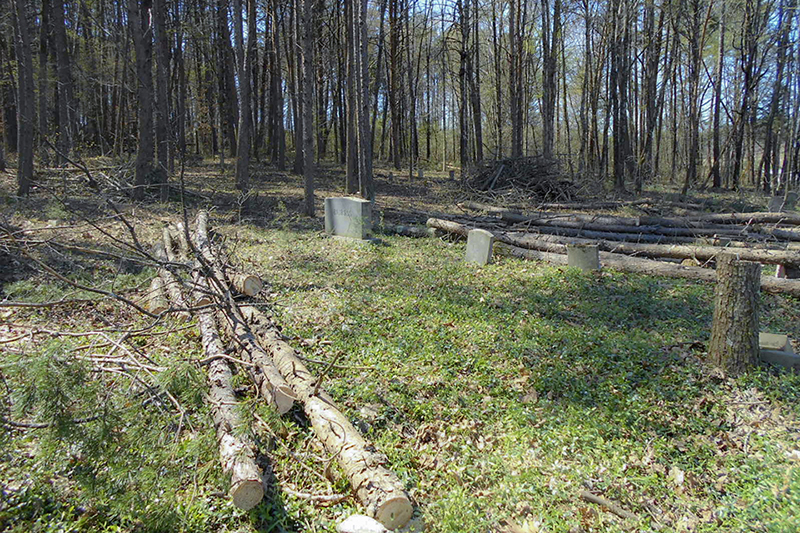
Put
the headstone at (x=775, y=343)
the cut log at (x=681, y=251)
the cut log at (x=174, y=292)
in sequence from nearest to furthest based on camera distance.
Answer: the headstone at (x=775, y=343), the cut log at (x=174, y=292), the cut log at (x=681, y=251)

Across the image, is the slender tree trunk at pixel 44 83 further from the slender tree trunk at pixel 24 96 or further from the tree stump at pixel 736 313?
the tree stump at pixel 736 313

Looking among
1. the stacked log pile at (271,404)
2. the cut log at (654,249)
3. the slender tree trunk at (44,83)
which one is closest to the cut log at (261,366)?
the stacked log pile at (271,404)

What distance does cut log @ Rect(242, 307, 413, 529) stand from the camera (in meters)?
2.91

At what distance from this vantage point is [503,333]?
18.7 feet

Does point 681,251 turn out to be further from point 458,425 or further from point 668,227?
point 458,425

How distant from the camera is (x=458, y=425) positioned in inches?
160

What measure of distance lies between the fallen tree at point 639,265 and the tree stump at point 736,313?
11.1 ft

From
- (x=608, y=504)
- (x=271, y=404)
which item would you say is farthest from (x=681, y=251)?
(x=271, y=404)

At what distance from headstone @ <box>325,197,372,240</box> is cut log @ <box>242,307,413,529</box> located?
6183mm

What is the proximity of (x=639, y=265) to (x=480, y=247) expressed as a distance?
2.86 meters

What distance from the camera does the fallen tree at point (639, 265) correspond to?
712 cm

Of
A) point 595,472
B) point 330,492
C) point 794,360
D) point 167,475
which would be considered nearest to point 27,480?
point 167,475

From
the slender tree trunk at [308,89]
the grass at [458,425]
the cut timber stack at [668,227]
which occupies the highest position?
the slender tree trunk at [308,89]

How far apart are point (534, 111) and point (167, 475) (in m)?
40.1
